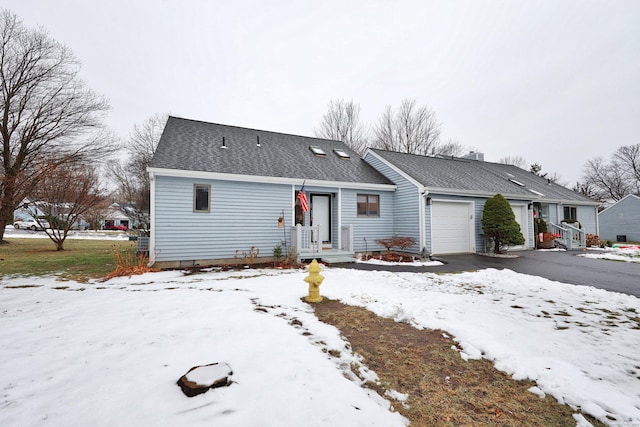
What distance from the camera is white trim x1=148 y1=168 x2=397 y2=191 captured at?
26.8 ft

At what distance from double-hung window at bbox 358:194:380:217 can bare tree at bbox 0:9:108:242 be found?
1516 cm

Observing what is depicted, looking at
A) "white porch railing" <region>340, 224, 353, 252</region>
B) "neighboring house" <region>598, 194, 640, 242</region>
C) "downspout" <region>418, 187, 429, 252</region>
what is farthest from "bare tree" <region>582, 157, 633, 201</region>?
"white porch railing" <region>340, 224, 353, 252</region>

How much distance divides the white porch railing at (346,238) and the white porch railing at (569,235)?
12.3 m

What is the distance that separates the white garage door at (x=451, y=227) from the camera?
11078 millimetres

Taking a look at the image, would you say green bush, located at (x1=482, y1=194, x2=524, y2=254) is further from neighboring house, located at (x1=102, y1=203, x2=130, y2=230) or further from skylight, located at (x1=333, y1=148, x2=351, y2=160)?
neighboring house, located at (x1=102, y1=203, x2=130, y2=230)

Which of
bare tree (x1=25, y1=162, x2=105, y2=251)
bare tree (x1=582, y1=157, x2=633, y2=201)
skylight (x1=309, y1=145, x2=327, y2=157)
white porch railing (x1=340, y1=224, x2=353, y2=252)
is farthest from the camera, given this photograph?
bare tree (x1=582, y1=157, x2=633, y2=201)

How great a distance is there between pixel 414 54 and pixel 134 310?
65.9 feet

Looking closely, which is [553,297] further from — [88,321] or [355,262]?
[88,321]

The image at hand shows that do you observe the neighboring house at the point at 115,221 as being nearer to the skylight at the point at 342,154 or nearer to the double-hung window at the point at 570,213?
the skylight at the point at 342,154

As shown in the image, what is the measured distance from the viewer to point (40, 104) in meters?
14.7

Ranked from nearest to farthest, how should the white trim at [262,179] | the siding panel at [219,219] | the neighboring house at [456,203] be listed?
the white trim at [262,179] → the siding panel at [219,219] → the neighboring house at [456,203]

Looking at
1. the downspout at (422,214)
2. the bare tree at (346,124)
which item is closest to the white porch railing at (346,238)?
the downspout at (422,214)

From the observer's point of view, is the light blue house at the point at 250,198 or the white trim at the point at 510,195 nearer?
the light blue house at the point at 250,198

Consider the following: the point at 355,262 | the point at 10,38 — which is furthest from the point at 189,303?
the point at 10,38
